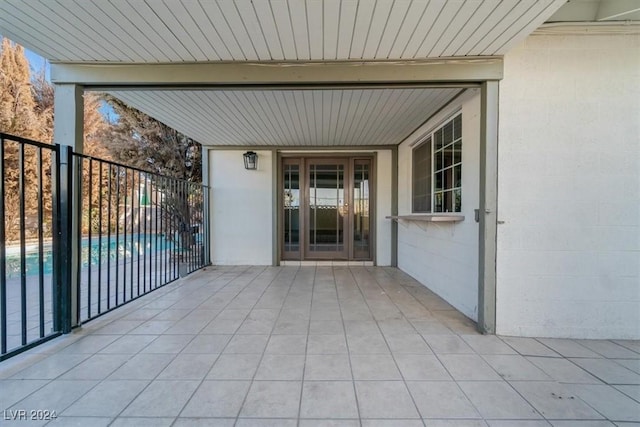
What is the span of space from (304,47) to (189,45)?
3.12 feet

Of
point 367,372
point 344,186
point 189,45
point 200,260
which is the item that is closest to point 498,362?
point 367,372

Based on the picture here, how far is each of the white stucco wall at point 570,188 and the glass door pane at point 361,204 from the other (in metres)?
3.52

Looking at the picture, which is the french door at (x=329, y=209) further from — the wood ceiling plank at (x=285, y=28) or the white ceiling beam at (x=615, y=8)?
the white ceiling beam at (x=615, y=8)

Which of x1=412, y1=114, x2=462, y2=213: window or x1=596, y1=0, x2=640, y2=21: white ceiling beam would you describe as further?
x1=412, y1=114, x2=462, y2=213: window

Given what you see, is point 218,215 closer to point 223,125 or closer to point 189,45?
point 223,125

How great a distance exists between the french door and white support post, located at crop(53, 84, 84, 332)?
368 centimetres

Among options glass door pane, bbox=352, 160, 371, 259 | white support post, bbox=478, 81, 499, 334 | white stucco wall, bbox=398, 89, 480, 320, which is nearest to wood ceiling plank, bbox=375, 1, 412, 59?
white support post, bbox=478, 81, 499, 334

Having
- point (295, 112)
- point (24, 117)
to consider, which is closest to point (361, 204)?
point (295, 112)

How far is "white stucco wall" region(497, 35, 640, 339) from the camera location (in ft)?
8.48

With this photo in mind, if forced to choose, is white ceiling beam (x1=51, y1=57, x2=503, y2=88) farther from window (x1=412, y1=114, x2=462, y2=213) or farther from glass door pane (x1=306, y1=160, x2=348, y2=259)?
glass door pane (x1=306, y1=160, x2=348, y2=259)

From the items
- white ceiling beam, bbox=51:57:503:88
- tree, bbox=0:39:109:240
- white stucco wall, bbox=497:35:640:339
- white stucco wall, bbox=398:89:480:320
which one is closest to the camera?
white stucco wall, bbox=497:35:640:339

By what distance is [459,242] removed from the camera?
3.32m

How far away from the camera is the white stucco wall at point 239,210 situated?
19.8 feet

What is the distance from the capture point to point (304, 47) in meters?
2.48
